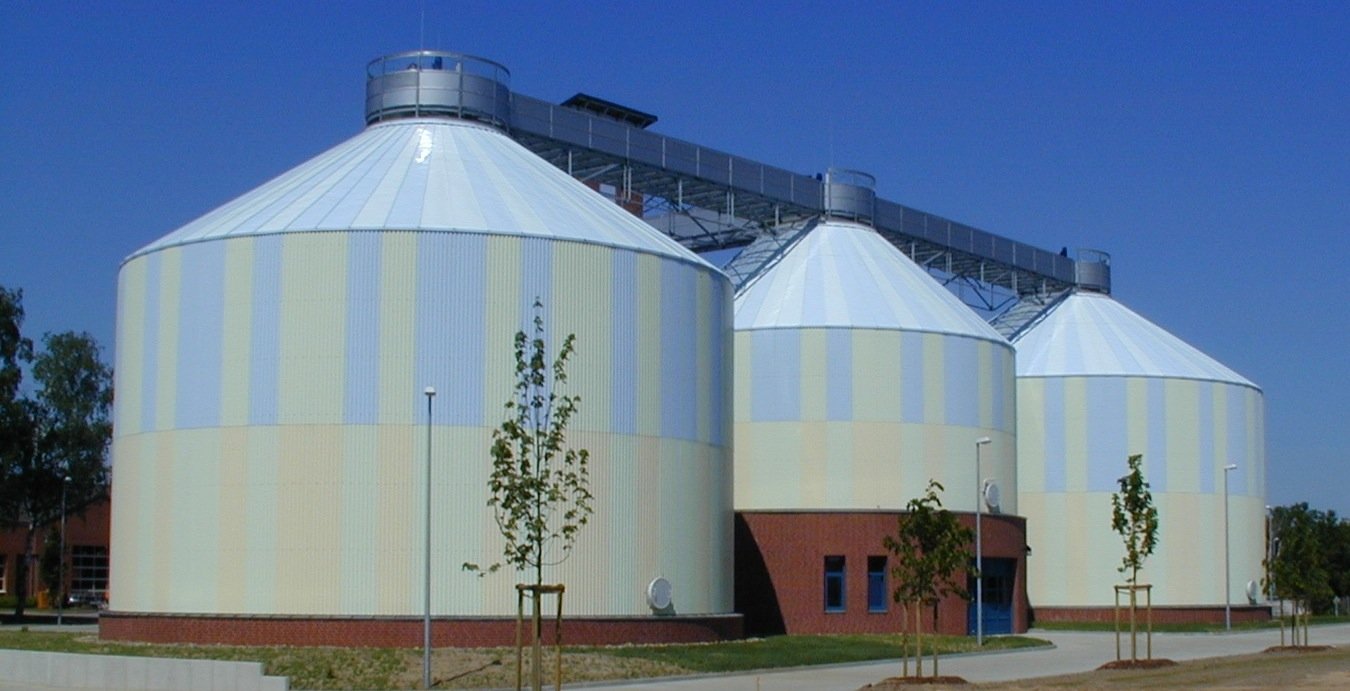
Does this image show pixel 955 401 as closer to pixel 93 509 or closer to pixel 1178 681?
pixel 1178 681

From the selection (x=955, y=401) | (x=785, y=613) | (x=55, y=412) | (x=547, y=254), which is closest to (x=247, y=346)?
(x=547, y=254)

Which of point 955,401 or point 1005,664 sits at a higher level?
point 955,401

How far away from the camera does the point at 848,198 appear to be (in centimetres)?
7419

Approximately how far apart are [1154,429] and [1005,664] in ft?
111

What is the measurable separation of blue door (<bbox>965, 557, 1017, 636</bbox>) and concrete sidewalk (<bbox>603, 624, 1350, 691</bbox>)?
2051mm

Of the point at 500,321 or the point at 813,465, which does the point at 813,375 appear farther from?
the point at 500,321

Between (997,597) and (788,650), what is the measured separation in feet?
63.0

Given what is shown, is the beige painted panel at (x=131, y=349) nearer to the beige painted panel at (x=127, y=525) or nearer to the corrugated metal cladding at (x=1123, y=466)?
the beige painted panel at (x=127, y=525)

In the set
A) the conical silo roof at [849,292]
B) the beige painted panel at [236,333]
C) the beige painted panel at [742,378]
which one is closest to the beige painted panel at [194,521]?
the beige painted panel at [236,333]

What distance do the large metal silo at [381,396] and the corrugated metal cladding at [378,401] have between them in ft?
0.20

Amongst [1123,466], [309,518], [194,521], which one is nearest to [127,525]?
[194,521]

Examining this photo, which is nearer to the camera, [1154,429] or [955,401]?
[955,401]

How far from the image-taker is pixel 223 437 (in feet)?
156

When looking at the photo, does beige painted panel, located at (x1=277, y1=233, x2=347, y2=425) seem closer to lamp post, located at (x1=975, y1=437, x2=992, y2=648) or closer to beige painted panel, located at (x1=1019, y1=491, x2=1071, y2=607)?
lamp post, located at (x1=975, y1=437, x2=992, y2=648)
